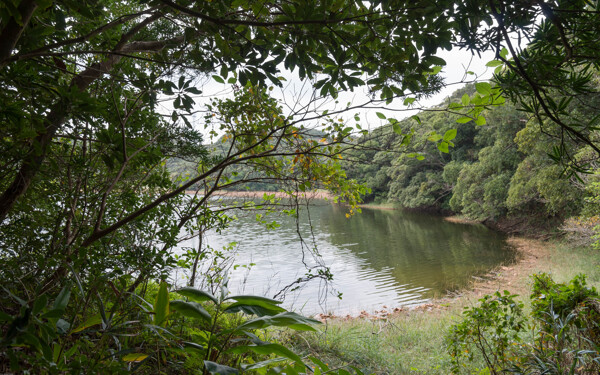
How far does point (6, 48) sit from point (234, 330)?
2.91ft

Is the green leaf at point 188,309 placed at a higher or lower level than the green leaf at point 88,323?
lower

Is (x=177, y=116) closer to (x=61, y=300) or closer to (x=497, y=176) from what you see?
(x=61, y=300)

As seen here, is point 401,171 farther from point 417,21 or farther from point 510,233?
point 417,21

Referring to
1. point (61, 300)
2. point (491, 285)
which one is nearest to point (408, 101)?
point (61, 300)

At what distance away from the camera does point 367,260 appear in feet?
35.4

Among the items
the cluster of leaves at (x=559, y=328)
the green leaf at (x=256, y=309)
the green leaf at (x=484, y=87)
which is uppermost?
the green leaf at (x=484, y=87)

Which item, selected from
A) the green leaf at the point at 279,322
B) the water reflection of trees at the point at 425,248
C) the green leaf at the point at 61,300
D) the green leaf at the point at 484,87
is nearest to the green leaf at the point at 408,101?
the green leaf at the point at 484,87

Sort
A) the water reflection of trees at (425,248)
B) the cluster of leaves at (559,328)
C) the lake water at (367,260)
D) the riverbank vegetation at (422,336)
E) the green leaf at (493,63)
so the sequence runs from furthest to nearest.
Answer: the water reflection of trees at (425,248) → the lake water at (367,260) → the riverbank vegetation at (422,336) → the cluster of leaves at (559,328) → the green leaf at (493,63)

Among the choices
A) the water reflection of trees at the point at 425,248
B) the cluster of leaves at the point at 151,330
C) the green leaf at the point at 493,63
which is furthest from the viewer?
the water reflection of trees at the point at 425,248

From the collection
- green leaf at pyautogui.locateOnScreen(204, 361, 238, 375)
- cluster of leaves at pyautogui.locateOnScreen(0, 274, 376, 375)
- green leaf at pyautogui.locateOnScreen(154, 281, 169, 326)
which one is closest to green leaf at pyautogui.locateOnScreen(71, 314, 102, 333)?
cluster of leaves at pyautogui.locateOnScreen(0, 274, 376, 375)

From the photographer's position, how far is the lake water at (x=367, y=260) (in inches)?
288

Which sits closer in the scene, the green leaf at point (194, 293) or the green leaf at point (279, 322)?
the green leaf at point (279, 322)

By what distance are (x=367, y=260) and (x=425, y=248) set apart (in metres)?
2.86

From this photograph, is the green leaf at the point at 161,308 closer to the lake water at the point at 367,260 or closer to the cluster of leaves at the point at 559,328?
the cluster of leaves at the point at 559,328
